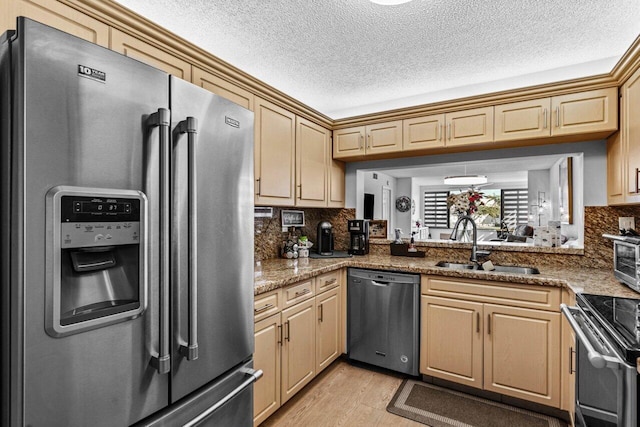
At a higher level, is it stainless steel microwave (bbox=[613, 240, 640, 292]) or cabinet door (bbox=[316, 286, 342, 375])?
stainless steel microwave (bbox=[613, 240, 640, 292])

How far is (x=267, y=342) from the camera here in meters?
1.97

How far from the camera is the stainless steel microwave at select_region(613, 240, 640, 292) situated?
5.77 feet

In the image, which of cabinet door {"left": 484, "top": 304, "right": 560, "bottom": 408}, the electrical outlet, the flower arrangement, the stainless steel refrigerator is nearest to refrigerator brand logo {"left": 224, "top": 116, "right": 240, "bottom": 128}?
the stainless steel refrigerator

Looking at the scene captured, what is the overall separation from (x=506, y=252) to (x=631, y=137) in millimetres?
1196

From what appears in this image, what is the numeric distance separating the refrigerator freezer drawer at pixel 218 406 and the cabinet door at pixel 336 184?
80.5 inches

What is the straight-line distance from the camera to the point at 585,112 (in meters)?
2.30

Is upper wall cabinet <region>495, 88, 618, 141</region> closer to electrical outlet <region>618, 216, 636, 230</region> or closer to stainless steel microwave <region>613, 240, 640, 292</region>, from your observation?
electrical outlet <region>618, 216, 636, 230</region>

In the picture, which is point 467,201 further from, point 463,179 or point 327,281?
point 463,179

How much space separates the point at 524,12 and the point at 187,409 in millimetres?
2601

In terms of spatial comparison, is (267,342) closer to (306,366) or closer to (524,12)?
(306,366)

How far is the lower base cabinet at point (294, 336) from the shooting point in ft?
6.36

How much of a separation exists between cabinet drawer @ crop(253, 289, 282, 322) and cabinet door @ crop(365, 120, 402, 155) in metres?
1.71

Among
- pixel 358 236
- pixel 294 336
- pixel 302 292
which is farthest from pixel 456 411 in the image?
pixel 358 236

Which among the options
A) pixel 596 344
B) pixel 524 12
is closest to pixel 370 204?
pixel 524 12
